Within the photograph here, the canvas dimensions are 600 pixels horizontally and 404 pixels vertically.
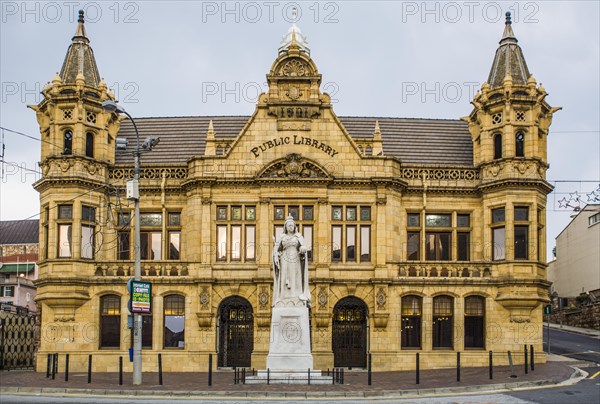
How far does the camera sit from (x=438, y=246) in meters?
42.4

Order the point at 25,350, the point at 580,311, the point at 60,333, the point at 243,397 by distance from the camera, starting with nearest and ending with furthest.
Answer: the point at 243,397 → the point at 60,333 → the point at 25,350 → the point at 580,311

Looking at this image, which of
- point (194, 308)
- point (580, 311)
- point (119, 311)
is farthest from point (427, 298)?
point (580, 311)

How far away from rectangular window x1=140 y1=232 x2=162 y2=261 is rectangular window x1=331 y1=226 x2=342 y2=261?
27.5 ft

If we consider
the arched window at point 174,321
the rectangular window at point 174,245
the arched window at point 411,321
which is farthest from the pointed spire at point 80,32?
the arched window at point 411,321

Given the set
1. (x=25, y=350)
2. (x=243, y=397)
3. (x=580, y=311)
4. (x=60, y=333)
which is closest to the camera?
(x=243, y=397)

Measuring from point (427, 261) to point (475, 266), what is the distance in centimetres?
229

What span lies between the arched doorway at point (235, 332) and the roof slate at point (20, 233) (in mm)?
51465

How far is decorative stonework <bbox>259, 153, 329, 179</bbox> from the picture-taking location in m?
40.7

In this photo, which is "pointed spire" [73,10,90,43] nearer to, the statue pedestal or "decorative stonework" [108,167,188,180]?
"decorative stonework" [108,167,188,180]

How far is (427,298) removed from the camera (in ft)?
133

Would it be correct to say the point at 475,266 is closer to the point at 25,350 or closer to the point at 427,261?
the point at 427,261

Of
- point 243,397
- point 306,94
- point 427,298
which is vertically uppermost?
point 306,94

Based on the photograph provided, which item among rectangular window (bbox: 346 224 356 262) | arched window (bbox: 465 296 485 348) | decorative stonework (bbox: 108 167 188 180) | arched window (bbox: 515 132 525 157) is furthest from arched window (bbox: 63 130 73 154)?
arched window (bbox: 515 132 525 157)

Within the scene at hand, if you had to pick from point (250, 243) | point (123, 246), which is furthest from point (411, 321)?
point (123, 246)
